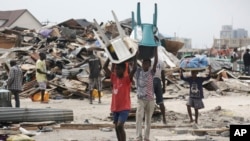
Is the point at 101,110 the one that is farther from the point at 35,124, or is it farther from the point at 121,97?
the point at 121,97

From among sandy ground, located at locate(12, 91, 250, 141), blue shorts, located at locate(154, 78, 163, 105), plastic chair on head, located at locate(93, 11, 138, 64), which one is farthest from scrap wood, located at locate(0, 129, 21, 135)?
blue shorts, located at locate(154, 78, 163, 105)

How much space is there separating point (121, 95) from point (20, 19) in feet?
191

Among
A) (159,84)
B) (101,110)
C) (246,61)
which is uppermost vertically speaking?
(159,84)

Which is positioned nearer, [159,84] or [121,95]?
[121,95]

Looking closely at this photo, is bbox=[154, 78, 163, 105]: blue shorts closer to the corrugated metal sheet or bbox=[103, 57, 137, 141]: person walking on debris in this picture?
the corrugated metal sheet

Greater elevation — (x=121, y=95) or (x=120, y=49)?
(x=120, y=49)

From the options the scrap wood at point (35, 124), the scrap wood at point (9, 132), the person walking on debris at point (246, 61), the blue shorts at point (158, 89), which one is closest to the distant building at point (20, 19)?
the person walking on debris at point (246, 61)

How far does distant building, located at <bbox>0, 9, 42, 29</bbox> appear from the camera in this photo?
62.8 meters

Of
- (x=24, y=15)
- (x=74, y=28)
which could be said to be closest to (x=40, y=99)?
(x=74, y=28)

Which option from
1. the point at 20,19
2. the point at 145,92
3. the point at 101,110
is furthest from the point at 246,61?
the point at 20,19

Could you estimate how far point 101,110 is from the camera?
45.1 ft

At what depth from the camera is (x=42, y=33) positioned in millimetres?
27984

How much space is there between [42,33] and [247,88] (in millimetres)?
13229

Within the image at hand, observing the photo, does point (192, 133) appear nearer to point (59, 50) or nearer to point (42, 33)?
point (59, 50)
